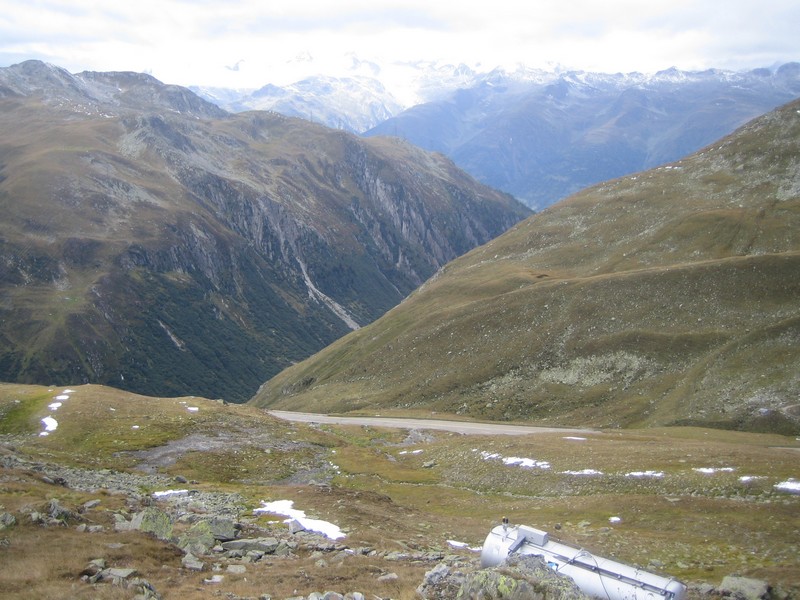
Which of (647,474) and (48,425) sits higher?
(647,474)

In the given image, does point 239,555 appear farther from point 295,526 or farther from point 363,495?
point 363,495

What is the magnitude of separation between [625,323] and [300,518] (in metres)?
83.7

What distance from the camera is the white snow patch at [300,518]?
109 ft

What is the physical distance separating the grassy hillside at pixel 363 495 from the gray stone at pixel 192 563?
259mm

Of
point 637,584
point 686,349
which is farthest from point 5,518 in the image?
point 686,349

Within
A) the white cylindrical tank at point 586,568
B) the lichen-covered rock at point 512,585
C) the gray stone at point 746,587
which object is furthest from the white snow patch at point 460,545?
the gray stone at point 746,587

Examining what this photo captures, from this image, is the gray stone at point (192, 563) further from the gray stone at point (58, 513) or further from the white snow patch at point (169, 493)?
the white snow patch at point (169, 493)

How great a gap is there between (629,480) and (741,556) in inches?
614

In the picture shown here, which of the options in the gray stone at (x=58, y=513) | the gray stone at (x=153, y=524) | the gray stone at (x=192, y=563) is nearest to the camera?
the gray stone at (x=192, y=563)

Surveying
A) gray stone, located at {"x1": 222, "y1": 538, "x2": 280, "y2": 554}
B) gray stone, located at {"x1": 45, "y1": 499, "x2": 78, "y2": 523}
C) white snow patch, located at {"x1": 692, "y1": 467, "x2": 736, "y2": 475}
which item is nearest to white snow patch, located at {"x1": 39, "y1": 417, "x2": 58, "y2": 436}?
gray stone, located at {"x1": 45, "y1": 499, "x2": 78, "y2": 523}

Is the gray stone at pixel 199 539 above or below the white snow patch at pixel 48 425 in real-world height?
above

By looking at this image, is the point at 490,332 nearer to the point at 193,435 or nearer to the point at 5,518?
the point at 193,435

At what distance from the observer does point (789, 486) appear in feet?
131

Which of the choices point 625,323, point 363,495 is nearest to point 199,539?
point 363,495
